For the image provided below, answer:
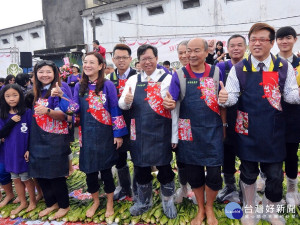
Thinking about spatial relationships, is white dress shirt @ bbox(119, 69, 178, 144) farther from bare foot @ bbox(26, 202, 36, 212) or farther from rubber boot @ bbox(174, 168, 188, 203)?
bare foot @ bbox(26, 202, 36, 212)

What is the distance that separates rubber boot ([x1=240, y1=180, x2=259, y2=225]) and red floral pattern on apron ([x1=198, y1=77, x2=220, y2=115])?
0.96 meters

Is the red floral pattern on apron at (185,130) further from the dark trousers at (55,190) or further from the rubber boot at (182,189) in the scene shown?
the dark trousers at (55,190)

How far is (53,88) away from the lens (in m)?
3.19

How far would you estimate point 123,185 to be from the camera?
3803mm

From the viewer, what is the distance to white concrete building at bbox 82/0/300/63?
1311 cm

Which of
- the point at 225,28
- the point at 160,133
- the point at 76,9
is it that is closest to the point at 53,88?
the point at 160,133

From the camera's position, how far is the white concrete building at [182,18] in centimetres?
1311

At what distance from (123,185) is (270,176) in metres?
2.11

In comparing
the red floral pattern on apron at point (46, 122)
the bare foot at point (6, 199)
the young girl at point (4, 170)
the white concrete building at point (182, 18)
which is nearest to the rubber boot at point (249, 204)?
the red floral pattern on apron at point (46, 122)

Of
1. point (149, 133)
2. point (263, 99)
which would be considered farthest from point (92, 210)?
point (263, 99)

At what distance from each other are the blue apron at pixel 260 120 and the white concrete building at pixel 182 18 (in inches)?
302

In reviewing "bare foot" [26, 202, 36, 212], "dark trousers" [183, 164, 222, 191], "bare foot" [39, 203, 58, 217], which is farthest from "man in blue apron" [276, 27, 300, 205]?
"bare foot" [26, 202, 36, 212]

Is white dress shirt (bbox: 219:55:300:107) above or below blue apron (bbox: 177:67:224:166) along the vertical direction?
above

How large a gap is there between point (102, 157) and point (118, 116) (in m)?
0.56
